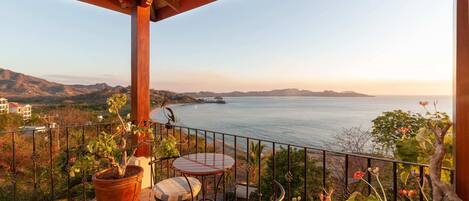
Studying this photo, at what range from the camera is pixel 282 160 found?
7.32m

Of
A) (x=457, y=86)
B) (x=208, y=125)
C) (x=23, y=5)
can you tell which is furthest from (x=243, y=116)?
(x=457, y=86)

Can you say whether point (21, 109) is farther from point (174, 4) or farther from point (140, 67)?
point (174, 4)

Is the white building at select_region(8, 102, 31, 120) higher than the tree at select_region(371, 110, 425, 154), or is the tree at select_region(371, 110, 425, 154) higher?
the white building at select_region(8, 102, 31, 120)

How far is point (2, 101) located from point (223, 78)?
10773 mm

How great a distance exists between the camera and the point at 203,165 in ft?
6.57

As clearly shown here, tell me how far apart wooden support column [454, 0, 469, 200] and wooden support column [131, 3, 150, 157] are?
294 centimetres

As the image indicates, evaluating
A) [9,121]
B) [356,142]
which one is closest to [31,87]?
[9,121]

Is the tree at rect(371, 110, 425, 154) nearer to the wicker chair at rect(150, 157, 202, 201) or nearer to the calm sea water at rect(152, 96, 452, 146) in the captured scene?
the wicker chair at rect(150, 157, 202, 201)

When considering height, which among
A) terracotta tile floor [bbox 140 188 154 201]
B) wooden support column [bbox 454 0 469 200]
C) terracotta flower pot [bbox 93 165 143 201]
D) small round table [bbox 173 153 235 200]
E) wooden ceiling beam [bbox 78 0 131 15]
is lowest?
terracotta tile floor [bbox 140 188 154 201]

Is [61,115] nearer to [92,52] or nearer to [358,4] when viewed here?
[92,52]

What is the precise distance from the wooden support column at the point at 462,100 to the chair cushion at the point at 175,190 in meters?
1.79

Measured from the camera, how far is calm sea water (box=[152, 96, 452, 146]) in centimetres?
2395

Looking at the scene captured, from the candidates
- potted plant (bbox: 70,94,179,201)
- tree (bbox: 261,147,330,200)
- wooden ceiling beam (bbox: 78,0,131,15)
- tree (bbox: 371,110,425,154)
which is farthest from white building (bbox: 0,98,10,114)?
tree (bbox: 371,110,425,154)

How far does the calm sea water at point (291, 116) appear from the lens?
2395 centimetres
